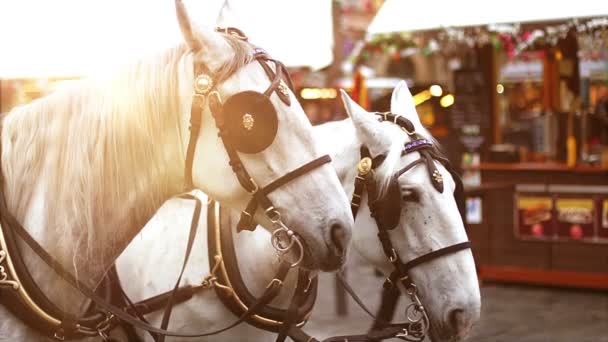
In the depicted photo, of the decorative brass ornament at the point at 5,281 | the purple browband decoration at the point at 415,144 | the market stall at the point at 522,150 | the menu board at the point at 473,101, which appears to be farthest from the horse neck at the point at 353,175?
the menu board at the point at 473,101

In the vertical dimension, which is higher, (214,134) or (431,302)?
(214,134)

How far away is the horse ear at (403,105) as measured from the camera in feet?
11.6

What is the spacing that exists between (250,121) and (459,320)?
54.5 inches

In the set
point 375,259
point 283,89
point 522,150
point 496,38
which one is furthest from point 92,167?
point 522,150

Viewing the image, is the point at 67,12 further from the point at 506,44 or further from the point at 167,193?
the point at 506,44

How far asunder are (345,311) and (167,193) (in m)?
5.55

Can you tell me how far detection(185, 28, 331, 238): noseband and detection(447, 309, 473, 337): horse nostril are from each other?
112 cm

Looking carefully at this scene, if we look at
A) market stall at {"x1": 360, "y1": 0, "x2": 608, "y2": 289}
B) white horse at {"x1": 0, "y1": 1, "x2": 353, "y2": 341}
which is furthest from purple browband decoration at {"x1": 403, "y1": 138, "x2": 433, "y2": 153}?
market stall at {"x1": 360, "y1": 0, "x2": 608, "y2": 289}

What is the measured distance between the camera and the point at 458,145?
1052 centimetres

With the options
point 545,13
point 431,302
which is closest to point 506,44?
point 545,13

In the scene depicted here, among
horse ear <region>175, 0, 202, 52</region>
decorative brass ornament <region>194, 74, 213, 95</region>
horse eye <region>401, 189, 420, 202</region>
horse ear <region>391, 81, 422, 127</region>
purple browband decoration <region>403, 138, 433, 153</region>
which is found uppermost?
horse ear <region>175, 0, 202, 52</region>

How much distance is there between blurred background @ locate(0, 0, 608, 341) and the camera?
17.8ft

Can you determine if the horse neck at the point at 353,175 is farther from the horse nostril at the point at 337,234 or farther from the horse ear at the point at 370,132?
the horse nostril at the point at 337,234

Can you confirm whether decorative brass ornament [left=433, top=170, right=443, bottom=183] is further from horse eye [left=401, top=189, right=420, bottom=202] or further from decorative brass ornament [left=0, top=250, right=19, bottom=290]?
decorative brass ornament [left=0, top=250, right=19, bottom=290]
